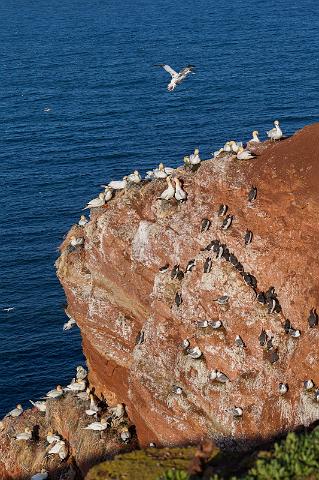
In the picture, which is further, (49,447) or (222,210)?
(49,447)

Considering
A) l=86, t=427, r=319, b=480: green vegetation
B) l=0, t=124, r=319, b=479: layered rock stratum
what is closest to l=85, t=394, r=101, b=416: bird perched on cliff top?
l=0, t=124, r=319, b=479: layered rock stratum

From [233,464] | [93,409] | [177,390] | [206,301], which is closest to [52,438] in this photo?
[93,409]

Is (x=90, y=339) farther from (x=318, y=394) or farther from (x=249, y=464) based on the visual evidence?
(x=249, y=464)

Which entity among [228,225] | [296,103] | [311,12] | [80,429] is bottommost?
[311,12]

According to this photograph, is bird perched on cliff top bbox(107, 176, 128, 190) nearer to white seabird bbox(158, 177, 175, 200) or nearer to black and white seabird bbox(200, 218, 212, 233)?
white seabird bbox(158, 177, 175, 200)

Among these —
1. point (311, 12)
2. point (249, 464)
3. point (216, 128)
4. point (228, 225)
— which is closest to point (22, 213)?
point (216, 128)

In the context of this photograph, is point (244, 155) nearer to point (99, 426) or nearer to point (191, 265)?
point (191, 265)
